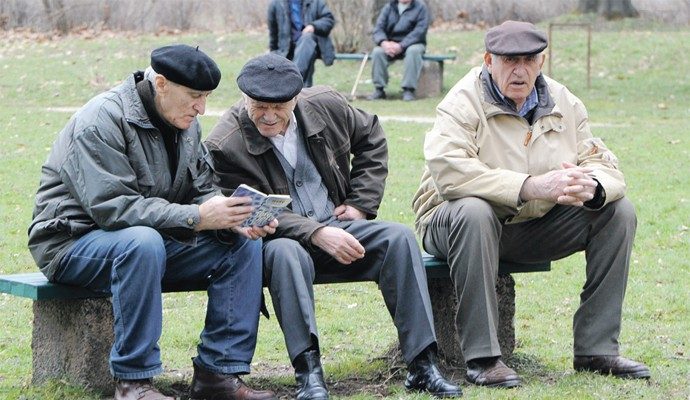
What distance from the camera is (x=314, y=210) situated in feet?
16.8

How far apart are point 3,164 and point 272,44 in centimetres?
567

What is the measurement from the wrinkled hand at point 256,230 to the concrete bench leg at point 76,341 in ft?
1.91

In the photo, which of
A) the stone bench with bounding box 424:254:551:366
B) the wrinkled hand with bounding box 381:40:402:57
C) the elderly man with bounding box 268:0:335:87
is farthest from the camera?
the wrinkled hand with bounding box 381:40:402:57

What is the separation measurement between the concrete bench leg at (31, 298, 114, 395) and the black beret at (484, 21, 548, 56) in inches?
74.8

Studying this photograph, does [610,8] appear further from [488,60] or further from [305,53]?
[488,60]

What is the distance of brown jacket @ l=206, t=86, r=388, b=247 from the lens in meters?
5.00

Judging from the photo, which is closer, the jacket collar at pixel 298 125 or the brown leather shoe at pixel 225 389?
the brown leather shoe at pixel 225 389

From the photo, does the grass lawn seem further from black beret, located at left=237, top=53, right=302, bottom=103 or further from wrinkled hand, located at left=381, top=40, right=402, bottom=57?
black beret, located at left=237, top=53, right=302, bottom=103

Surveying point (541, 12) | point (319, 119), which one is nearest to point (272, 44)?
point (541, 12)

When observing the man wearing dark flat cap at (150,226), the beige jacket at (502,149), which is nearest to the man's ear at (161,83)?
the man wearing dark flat cap at (150,226)

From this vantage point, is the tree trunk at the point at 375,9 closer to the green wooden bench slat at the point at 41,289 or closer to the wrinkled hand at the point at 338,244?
the wrinkled hand at the point at 338,244

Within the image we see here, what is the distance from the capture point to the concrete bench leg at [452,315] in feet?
17.5

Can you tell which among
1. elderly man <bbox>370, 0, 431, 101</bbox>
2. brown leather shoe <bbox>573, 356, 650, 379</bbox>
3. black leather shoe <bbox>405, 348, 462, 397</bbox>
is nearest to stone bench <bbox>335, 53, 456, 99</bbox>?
elderly man <bbox>370, 0, 431, 101</bbox>

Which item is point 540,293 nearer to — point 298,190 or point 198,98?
point 298,190
